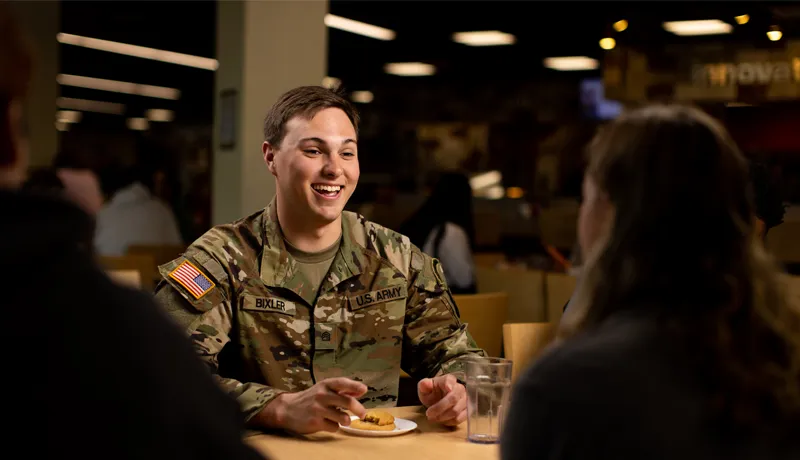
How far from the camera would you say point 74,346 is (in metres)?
0.72

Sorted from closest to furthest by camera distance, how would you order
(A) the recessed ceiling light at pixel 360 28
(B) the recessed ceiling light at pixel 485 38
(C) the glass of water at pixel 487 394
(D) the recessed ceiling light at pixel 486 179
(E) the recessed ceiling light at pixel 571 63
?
1. (C) the glass of water at pixel 487 394
2. (A) the recessed ceiling light at pixel 360 28
3. (B) the recessed ceiling light at pixel 485 38
4. (E) the recessed ceiling light at pixel 571 63
5. (D) the recessed ceiling light at pixel 486 179

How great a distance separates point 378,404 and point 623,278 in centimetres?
128

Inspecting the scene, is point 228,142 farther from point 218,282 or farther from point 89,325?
point 89,325

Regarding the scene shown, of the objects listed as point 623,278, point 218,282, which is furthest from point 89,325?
point 218,282

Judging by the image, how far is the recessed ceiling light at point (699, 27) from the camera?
8633 mm

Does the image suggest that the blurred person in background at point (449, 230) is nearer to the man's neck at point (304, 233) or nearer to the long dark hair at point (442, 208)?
the long dark hair at point (442, 208)

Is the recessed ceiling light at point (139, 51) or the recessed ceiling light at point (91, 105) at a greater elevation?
the recessed ceiling light at point (91, 105)

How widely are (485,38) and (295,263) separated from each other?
8568 mm

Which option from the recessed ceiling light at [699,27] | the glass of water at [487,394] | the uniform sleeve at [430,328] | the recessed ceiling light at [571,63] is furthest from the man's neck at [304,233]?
the recessed ceiling light at [571,63]

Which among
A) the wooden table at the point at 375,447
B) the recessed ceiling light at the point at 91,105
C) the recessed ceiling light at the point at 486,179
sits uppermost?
the recessed ceiling light at the point at 91,105

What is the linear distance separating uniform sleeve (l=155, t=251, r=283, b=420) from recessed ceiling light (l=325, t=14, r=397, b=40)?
7.15 m

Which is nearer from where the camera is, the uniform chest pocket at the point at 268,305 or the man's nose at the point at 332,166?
the uniform chest pocket at the point at 268,305

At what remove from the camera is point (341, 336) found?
214 cm

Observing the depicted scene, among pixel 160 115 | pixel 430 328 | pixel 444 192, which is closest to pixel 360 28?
pixel 444 192
